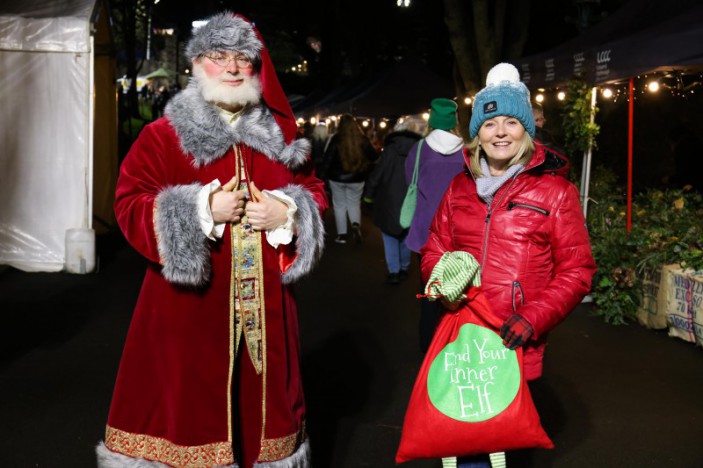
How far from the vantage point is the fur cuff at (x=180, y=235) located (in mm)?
3096

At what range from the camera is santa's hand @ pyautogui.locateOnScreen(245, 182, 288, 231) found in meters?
3.21

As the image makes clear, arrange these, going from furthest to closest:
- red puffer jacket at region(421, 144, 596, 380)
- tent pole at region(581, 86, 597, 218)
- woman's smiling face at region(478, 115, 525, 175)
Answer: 1. tent pole at region(581, 86, 597, 218)
2. woman's smiling face at region(478, 115, 525, 175)
3. red puffer jacket at region(421, 144, 596, 380)

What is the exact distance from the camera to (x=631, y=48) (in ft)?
23.7

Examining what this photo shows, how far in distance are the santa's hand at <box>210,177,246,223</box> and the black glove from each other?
1136 mm

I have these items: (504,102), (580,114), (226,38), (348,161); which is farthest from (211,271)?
(348,161)

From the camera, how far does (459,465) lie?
10.6ft

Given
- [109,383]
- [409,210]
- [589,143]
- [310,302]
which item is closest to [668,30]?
[589,143]

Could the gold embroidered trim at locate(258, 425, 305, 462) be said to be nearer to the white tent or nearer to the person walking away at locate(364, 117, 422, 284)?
the person walking away at locate(364, 117, 422, 284)

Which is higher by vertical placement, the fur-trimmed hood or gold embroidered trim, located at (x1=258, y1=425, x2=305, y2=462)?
the fur-trimmed hood

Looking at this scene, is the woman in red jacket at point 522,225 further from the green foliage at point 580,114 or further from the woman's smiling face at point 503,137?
the green foliage at point 580,114

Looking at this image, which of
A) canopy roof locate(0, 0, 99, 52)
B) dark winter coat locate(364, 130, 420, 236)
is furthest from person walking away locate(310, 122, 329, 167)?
dark winter coat locate(364, 130, 420, 236)

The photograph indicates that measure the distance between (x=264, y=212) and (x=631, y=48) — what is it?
520 cm

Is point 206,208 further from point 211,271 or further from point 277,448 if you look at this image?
point 277,448

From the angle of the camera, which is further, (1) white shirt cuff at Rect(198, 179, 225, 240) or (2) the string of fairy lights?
(2) the string of fairy lights
